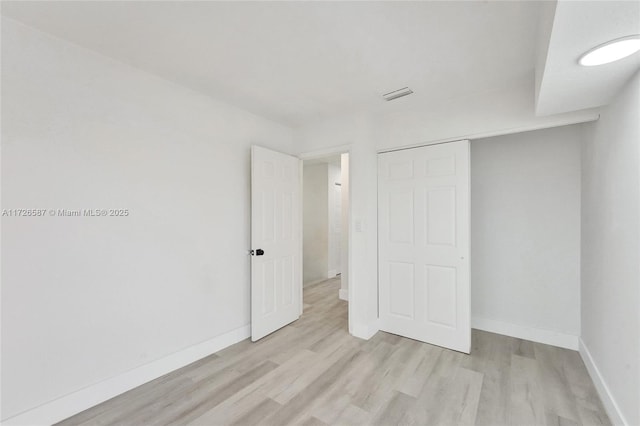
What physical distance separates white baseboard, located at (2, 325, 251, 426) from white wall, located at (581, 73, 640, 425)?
3043mm

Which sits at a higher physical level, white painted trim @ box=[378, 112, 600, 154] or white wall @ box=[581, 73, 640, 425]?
white painted trim @ box=[378, 112, 600, 154]

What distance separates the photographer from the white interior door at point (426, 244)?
2.77 meters

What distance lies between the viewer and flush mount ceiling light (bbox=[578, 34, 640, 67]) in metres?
1.22

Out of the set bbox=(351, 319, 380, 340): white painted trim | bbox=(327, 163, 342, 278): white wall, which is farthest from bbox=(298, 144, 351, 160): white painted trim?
bbox=(327, 163, 342, 278): white wall

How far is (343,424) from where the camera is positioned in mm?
1812

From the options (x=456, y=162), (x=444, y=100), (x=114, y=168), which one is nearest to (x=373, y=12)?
(x=444, y=100)

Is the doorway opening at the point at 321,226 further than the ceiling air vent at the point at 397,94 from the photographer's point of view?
Yes

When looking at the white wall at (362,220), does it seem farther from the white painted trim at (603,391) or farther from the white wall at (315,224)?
the white wall at (315,224)

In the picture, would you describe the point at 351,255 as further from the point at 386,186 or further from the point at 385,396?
the point at 385,396

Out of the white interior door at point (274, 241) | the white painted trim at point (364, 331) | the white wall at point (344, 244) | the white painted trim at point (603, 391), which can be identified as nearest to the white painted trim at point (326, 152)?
the white interior door at point (274, 241)

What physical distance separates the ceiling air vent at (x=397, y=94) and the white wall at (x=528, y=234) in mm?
1291

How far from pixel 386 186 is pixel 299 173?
3.78 feet

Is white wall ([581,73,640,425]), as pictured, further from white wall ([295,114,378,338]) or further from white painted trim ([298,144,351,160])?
white painted trim ([298,144,351,160])

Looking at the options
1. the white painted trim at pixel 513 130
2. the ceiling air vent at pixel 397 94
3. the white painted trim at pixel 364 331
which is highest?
the ceiling air vent at pixel 397 94
